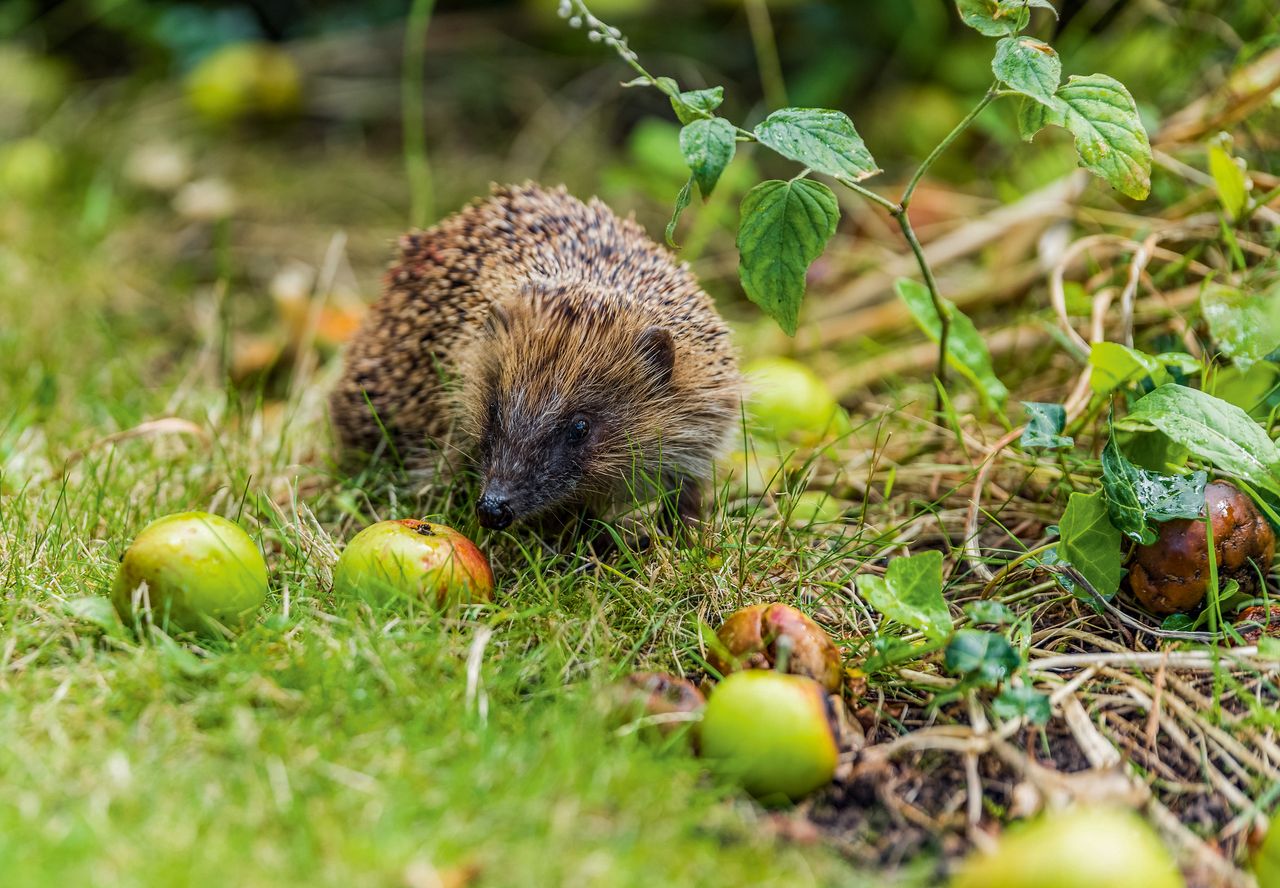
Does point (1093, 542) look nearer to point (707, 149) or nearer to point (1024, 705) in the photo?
point (1024, 705)

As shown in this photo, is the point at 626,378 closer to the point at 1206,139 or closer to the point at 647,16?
the point at 1206,139

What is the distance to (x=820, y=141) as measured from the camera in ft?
9.35

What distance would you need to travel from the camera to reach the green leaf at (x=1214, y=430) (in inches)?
114

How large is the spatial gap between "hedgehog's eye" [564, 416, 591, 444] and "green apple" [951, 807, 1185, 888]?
1.78 metres

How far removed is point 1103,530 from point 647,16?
16.6 ft

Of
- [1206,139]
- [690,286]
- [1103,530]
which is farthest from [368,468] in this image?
[1206,139]

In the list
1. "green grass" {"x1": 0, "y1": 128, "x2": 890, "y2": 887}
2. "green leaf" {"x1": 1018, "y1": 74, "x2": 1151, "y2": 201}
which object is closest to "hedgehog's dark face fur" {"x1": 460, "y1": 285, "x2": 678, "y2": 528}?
"green grass" {"x1": 0, "y1": 128, "x2": 890, "y2": 887}

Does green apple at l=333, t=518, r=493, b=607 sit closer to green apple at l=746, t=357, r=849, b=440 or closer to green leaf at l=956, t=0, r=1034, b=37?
green apple at l=746, t=357, r=849, b=440

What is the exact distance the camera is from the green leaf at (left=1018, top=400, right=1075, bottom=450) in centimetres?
317

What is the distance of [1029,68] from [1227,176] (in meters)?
1.21

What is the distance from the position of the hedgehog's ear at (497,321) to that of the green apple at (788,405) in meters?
0.86

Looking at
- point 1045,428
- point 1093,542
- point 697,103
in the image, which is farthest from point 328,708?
point 1045,428

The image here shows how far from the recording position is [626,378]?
3.54m

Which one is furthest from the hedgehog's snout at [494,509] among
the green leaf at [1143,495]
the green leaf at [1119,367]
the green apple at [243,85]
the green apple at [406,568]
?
the green apple at [243,85]
